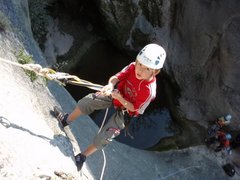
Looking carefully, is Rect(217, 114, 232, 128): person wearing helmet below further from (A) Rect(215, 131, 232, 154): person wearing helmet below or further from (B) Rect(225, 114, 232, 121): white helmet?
(A) Rect(215, 131, 232, 154): person wearing helmet below

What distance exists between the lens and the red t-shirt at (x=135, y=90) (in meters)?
6.52

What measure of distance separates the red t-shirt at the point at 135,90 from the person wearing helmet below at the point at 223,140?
7.11 m

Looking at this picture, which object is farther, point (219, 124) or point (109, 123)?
point (219, 124)

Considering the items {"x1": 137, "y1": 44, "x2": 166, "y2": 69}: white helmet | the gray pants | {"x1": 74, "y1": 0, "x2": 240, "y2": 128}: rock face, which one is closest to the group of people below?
{"x1": 74, "y1": 0, "x2": 240, "y2": 128}: rock face

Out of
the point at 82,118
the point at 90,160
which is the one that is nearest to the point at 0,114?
the point at 90,160

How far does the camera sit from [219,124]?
13391 millimetres

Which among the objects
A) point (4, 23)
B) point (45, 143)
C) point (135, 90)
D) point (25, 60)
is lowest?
point (45, 143)

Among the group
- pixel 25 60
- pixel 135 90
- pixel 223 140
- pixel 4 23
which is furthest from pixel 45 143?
pixel 223 140

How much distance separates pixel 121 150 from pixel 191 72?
4.17 metres

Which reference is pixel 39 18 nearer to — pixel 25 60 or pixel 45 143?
pixel 25 60

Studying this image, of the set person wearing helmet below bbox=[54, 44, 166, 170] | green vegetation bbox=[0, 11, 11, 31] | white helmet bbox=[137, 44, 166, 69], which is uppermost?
green vegetation bbox=[0, 11, 11, 31]

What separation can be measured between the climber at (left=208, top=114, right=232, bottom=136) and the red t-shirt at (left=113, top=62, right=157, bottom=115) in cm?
712

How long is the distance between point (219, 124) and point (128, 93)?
735 centimetres

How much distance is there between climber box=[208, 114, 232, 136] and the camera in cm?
1323
